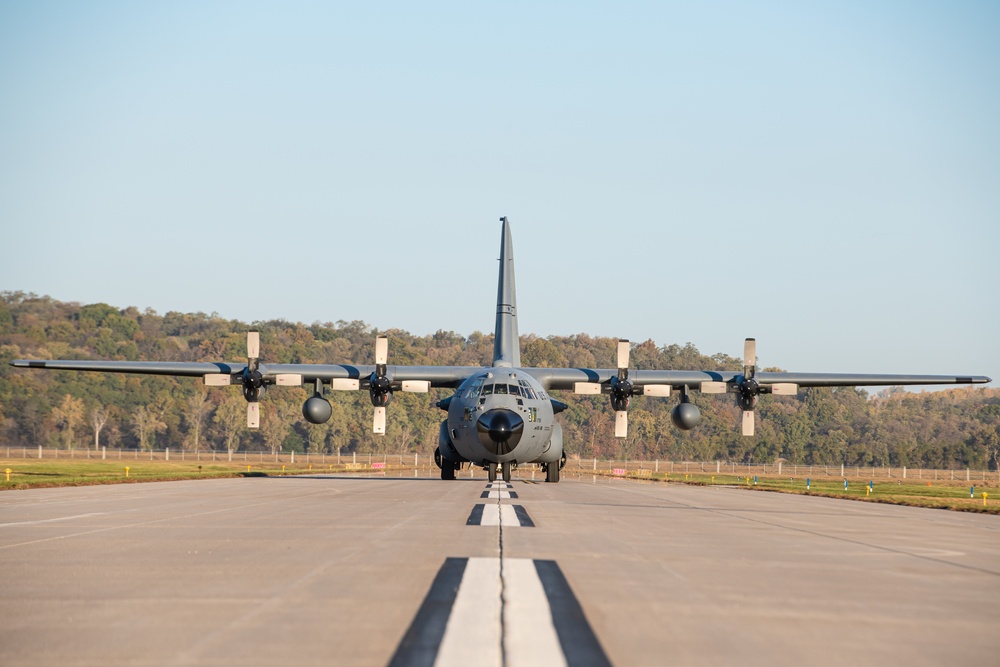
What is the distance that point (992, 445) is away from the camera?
118 metres

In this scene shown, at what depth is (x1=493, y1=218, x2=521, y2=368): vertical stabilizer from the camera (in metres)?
45.3

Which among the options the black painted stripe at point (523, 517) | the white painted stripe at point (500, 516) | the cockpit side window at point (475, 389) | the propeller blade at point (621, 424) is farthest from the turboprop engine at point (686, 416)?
the white painted stripe at point (500, 516)

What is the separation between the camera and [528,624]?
8391 millimetres

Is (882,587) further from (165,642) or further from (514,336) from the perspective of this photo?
(514,336)

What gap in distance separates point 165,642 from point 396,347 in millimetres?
144878

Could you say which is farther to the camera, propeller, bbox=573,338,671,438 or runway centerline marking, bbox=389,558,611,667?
propeller, bbox=573,338,671,438

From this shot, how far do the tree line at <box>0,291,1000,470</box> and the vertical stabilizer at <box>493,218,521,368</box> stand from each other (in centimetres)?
8145

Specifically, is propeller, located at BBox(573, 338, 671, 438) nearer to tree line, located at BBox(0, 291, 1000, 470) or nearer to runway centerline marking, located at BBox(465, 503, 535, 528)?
runway centerline marking, located at BBox(465, 503, 535, 528)

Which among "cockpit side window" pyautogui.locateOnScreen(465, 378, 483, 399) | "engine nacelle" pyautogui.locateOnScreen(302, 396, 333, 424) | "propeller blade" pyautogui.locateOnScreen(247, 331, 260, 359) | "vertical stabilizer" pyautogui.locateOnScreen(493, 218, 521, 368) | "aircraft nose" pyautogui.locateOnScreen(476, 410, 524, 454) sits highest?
"vertical stabilizer" pyautogui.locateOnScreen(493, 218, 521, 368)

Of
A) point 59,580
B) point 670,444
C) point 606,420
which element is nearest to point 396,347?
point 606,420

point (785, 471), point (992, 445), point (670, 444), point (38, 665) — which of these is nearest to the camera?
point (38, 665)

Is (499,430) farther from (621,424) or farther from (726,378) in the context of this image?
(726,378)

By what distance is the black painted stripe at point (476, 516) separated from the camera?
62.0ft

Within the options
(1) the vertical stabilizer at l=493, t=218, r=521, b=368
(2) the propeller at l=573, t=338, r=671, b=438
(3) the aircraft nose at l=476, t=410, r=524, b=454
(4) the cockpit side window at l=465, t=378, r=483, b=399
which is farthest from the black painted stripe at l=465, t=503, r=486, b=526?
(1) the vertical stabilizer at l=493, t=218, r=521, b=368
